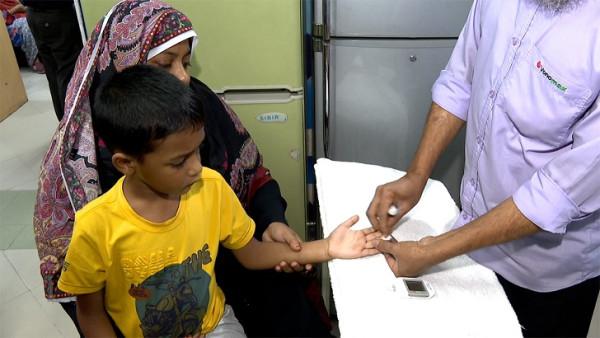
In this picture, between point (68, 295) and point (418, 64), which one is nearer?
point (68, 295)

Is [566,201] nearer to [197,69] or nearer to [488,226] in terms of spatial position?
[488,226]

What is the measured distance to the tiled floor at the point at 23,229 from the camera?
201cm

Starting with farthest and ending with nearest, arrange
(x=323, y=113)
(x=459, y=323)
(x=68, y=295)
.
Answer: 1. (x=323, y=113)
2. (x=68, y=295)
3. (x=459, y=323)

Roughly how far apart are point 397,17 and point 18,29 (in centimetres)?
452

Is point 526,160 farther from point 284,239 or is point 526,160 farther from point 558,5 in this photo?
point 284,239

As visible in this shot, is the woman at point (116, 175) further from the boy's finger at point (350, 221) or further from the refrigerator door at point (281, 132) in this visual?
the refrigerator door at point (281, 132)

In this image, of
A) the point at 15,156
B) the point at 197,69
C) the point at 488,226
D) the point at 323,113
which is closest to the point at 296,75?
the point at 323,113

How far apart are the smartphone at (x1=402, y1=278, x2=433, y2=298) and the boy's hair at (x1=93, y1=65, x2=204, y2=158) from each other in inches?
20.8

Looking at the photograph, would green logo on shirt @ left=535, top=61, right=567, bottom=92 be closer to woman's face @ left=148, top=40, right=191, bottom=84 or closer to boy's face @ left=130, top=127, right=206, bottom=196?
boy's face @ left=130, top=127, right=206, bottom=196

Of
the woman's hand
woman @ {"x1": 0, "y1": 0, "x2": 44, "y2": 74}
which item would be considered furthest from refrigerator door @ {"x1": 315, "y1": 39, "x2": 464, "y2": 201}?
woman @ {"x1": 0, "y1": 0, "x2": 44, "y2": 74}

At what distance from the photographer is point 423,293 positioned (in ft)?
3.17

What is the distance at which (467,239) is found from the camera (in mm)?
976

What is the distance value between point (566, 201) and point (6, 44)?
4.47m

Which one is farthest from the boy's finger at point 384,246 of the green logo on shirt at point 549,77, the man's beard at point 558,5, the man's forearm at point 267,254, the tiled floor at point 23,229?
the tiled floor at point 23,229
